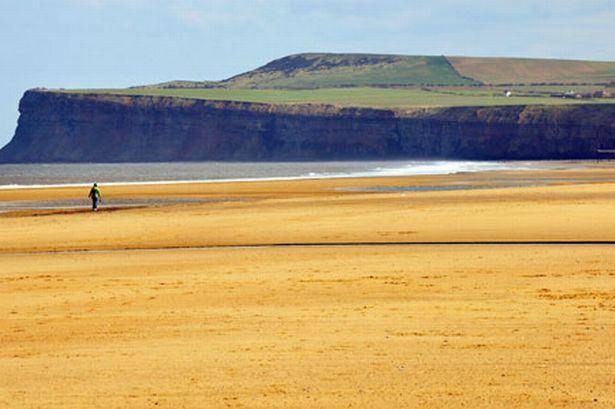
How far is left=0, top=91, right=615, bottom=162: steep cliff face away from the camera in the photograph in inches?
6358

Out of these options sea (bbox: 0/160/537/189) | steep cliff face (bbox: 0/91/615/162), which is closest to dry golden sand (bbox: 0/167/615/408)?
sea (bbox: 0/160/537/189)

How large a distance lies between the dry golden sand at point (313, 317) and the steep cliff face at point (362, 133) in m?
132

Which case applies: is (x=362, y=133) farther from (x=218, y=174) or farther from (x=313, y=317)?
(x=313, y=317)

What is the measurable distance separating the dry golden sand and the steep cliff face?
132 meters

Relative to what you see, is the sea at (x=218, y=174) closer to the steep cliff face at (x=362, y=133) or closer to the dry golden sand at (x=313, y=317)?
the steep cliff face at (x=362, y=133)

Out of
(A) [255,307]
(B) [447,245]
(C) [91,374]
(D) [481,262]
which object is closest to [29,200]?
(B) [447,245]

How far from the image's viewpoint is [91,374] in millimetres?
12898

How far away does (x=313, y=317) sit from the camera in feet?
53.6

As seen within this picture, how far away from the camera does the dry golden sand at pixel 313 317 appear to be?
1211cm

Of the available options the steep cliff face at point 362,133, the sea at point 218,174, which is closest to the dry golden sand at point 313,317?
the sea at point 218,174

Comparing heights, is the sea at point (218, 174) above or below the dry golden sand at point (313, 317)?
below

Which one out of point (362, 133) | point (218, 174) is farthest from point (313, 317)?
point (362, 133)

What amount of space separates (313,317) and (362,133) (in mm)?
162719

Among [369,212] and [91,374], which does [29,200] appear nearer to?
[369,212]
